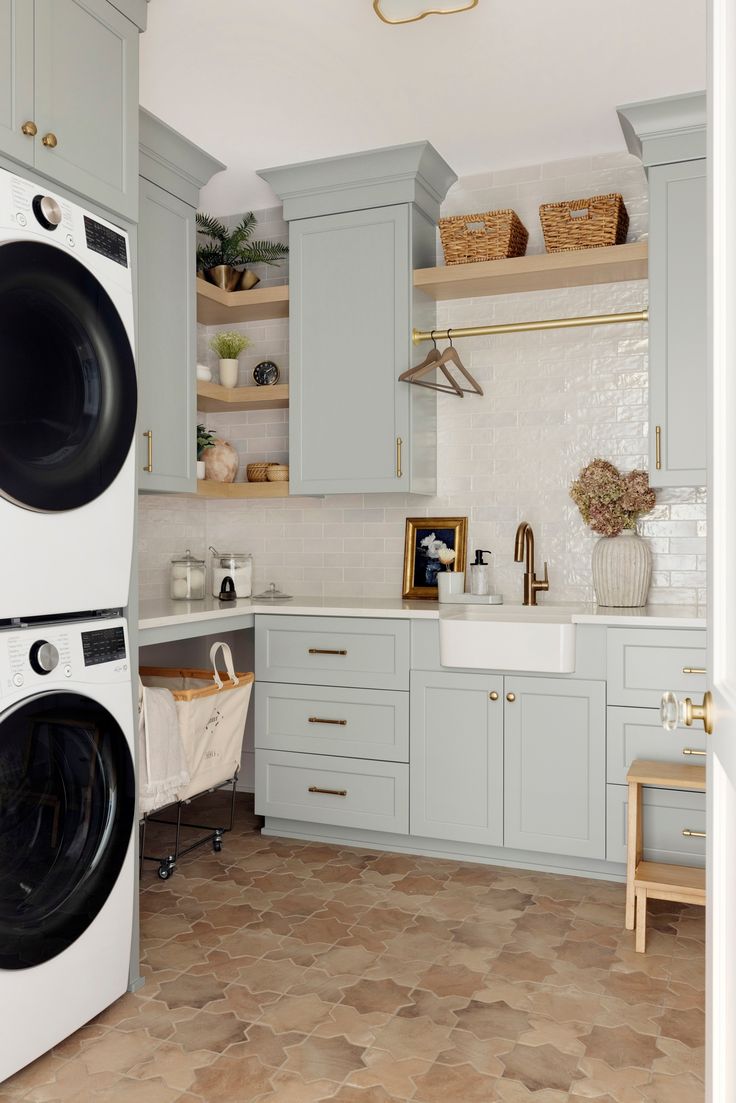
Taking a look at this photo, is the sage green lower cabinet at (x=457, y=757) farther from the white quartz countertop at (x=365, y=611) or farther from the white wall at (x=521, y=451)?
the white wall at (x=521, y=451)

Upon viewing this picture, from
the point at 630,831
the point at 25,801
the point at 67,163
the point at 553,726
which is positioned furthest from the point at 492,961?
the point at 67,163

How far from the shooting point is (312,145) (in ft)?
11.7

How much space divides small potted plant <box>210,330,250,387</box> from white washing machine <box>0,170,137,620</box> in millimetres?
1821

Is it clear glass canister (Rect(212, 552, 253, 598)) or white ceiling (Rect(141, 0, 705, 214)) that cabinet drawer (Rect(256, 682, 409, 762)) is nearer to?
clear glass canister (Rect(212, 552, 253, 598))

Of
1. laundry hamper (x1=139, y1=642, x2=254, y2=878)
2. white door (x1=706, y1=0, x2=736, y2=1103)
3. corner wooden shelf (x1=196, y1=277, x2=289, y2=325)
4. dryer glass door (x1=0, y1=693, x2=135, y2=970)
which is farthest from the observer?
corner wooden shelf (x1=196, y1=277, x2=289, y2=325)

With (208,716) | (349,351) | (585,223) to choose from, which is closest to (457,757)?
(208,716)

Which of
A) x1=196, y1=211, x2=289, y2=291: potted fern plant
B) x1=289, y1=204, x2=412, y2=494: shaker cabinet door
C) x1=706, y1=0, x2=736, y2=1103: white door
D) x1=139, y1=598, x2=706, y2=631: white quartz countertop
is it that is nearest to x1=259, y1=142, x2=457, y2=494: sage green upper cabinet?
x1=289, y1=204, x2=412, y2=494: shaker cabinet door

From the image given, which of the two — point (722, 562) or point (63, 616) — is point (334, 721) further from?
point (722, 562)

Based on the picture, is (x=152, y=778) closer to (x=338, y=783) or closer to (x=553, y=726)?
(x=338, y=783)

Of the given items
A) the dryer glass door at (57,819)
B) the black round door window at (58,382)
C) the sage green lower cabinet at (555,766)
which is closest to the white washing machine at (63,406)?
the black round door window at (58,382)

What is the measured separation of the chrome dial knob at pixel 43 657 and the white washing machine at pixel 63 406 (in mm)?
69

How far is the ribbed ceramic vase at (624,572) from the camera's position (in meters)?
3.46

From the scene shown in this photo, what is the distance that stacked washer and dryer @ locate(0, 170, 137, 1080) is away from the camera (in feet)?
6.22

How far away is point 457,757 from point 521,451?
4.30 ft
